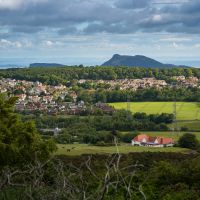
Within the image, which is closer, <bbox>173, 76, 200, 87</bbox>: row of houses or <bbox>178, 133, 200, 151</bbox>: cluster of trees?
<bbox>178, 133, 200, 151</bbox>: cluster of trees

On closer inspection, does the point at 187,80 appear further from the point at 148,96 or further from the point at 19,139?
the point at 19,139

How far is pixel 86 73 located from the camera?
101000 millimetres

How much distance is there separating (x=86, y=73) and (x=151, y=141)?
62.6 metres

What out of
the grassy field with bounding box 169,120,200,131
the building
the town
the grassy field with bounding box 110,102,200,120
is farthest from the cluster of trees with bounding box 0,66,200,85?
the building

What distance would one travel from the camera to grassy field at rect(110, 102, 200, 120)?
53225 millimetres

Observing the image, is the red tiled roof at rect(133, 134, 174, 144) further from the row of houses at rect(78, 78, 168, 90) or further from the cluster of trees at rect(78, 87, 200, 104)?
the row of houses at rect(78, 78, 168, 90)

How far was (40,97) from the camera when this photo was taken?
83438mm

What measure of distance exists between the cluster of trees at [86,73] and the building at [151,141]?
2174 inches

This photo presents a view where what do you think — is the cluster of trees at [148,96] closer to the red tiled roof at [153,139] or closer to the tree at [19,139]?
the red tiled roof at [153,139]

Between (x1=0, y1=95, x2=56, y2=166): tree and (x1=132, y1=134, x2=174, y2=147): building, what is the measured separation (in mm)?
22997

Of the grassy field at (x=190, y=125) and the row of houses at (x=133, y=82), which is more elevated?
the row of houses at (x=133, y=82)

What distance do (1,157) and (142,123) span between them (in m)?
37.2

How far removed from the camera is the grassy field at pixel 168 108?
53.2 meters

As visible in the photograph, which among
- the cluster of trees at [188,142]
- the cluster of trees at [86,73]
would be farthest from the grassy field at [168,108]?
the cluster of trees at [86,73]
